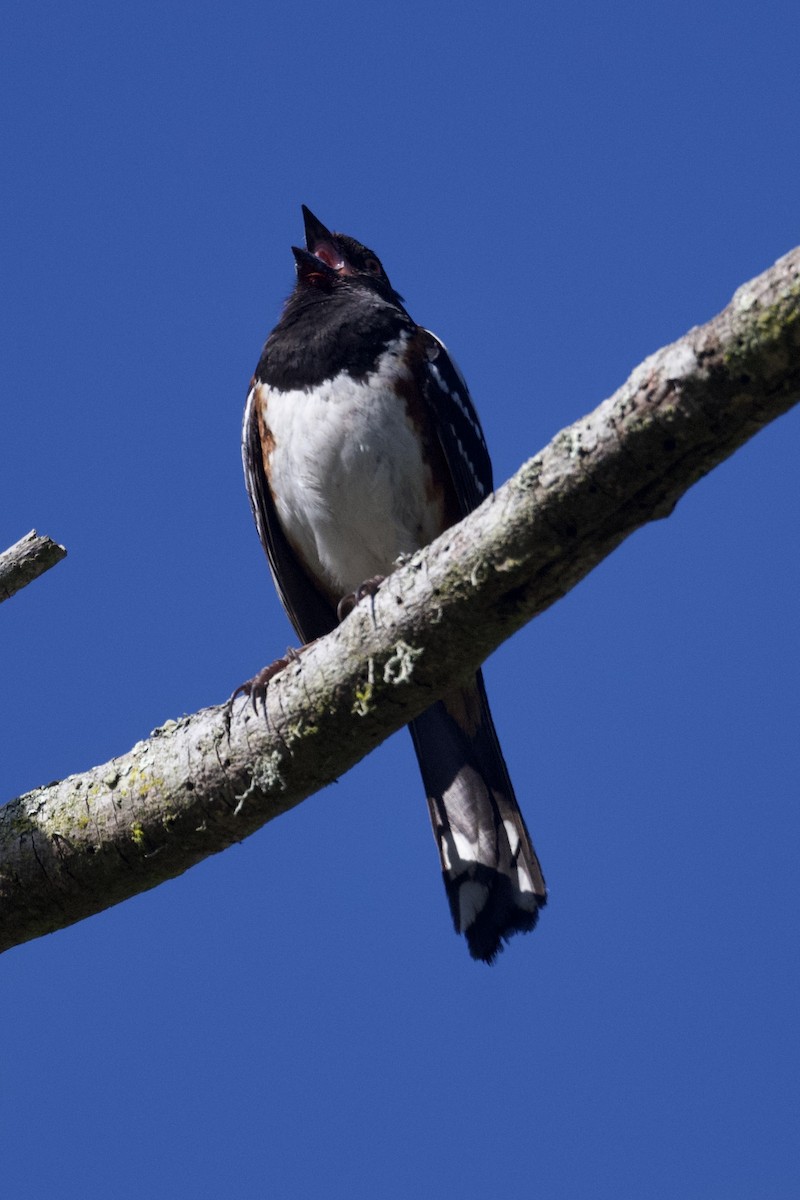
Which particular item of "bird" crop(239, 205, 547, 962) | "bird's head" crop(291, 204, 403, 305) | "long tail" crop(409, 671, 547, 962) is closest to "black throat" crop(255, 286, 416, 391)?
"bird" crop(239, 205, 547, 962)

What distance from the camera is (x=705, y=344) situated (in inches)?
92.8

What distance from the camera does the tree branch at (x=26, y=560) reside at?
3436 millimetres

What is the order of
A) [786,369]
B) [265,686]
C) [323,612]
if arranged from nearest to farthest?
[786,369], [265,686], [323,612]

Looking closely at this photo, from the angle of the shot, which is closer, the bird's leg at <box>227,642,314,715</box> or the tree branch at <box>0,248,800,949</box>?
the tree branch at <box>0,248,800,949</box>

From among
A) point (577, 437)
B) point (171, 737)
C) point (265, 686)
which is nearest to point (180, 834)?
point (171, 737)

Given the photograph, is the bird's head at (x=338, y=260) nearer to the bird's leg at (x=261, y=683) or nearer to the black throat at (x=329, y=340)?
the black throat at (x=329, y=340)

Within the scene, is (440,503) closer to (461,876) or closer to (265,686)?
(461,876)

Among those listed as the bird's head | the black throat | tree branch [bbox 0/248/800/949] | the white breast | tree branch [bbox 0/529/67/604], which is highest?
the bird's head

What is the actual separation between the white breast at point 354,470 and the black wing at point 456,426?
0.36 ft

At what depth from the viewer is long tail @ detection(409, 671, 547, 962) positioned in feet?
13.6

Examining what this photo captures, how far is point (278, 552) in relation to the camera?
504cm

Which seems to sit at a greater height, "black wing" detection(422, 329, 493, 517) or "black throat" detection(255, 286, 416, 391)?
"black throat" detection(255, 286, 416, 391)

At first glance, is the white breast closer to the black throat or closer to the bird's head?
the black throat

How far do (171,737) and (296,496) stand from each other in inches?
63.4
